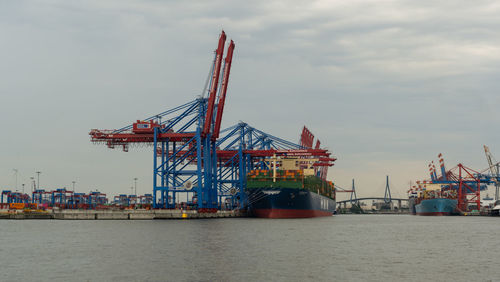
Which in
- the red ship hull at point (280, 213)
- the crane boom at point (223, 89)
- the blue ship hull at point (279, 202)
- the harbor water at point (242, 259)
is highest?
the crane boom at point (223, 89)

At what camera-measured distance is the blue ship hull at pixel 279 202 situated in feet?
320

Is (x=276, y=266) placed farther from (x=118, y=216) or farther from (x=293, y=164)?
(x=293, y=164)

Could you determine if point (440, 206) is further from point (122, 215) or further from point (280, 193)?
point (122, 215)

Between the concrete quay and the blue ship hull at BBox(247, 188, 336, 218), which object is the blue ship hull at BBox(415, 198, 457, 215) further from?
the concrete quay

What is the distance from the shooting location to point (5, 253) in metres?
41.5

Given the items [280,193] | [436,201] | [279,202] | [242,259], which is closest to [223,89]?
[280,193]

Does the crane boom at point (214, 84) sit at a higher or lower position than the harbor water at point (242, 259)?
higher

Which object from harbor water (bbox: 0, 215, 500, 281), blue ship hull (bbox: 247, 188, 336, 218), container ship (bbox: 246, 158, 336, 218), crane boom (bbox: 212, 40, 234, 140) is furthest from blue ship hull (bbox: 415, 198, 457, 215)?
harbor water (bbox: 0, 215, 500, 281)

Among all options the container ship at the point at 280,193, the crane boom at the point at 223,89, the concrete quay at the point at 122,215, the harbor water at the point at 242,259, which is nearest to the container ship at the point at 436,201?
the container ship at the point at 280,193

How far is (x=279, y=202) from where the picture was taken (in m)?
98.1

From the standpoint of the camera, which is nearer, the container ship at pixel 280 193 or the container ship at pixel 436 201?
the container ship at pixel 280 193

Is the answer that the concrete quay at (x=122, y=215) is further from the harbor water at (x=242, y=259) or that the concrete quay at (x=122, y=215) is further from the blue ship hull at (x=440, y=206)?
the blue ship hull at (x=440, y=206)

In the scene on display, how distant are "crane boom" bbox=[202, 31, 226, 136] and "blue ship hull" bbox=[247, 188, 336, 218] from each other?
1360cm

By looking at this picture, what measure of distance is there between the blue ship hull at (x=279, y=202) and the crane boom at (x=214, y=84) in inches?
535
